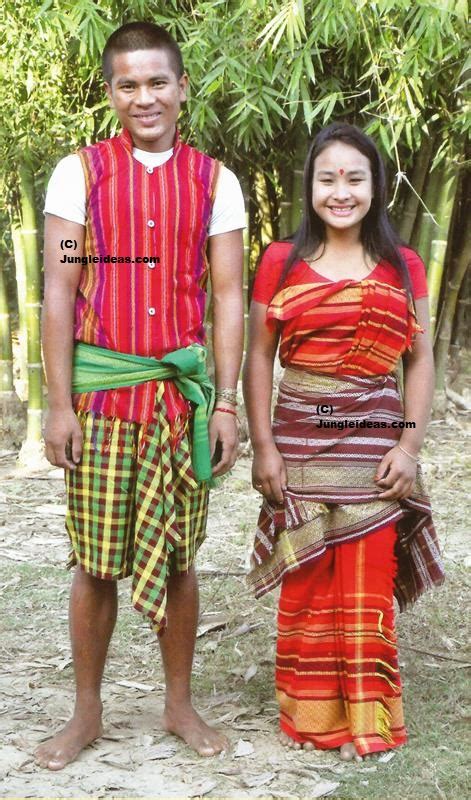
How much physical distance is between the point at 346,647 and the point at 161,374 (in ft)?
2.69

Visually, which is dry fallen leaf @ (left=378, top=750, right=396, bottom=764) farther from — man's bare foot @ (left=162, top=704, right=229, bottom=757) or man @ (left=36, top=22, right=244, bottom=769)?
man @ (left=36, top=22, right=244, bottom=769)

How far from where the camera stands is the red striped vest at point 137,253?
2.48 m

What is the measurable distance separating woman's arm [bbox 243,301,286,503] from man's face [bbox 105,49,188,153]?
1.63ft

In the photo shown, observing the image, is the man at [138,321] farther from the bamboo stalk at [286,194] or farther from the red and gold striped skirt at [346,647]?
the bamboo stalk at [286,194]

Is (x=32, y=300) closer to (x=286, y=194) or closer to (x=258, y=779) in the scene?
(x=286, y=194)

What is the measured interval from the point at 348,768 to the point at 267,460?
0.77 m

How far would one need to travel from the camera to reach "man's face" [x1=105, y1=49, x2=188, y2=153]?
2465 mm

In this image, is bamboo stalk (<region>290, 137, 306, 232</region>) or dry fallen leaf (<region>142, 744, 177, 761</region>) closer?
dry fallen leaf (<region>142, 744, 177, 761</region>)

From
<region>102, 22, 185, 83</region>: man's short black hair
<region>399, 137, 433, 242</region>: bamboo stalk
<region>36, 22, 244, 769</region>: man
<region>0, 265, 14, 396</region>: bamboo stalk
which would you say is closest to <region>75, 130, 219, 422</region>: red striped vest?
<region>36, 22, 244, 769</region>: man

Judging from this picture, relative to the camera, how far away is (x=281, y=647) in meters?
2.80

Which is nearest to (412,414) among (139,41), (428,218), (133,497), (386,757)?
(133,497)

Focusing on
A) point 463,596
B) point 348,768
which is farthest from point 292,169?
point 348,768

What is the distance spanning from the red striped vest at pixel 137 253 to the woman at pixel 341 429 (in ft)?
0.87

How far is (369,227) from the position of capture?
105 inches
